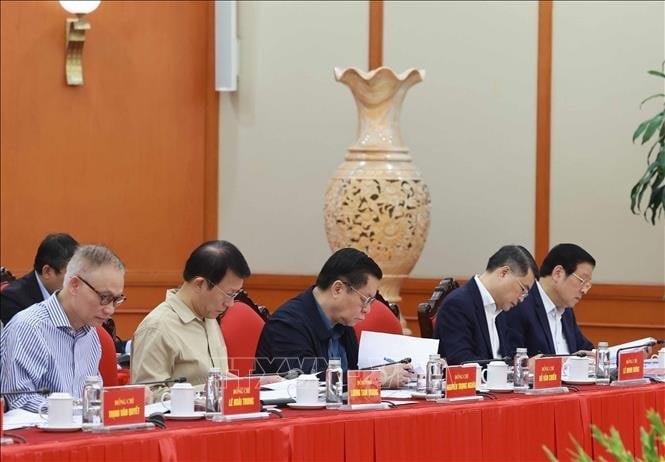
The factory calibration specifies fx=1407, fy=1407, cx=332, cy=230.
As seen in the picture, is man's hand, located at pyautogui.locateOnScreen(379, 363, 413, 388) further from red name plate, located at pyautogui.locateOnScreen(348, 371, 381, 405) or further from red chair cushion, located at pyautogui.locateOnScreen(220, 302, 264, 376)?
red chair cushion, located at pyautogui.locateOnScreen(220, 302, 264, 376)

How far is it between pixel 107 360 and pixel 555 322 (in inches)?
73.5

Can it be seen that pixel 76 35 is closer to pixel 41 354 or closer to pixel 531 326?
pixel 531 326

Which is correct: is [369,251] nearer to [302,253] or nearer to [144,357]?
[302,253]

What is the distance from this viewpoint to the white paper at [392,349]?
12.9 ft

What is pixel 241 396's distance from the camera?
10.9ft

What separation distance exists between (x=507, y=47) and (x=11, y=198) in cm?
276

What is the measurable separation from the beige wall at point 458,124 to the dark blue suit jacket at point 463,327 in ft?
9.01

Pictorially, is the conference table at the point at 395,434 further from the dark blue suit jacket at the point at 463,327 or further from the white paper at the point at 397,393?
the dark blue suit jacket at the point at 463,327

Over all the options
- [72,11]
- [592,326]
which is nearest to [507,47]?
[592,326]

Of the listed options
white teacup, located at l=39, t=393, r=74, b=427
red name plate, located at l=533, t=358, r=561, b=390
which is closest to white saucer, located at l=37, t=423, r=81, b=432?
white teacup, located at l=39, t=393, r=74, b=427

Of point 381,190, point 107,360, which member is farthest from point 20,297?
point 381,190

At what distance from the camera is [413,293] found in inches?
298

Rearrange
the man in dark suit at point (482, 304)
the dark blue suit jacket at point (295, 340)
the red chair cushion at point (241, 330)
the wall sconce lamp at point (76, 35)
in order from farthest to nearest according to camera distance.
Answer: the wall sconce lamp at point (76, 35)
the man in dark suit at point (482, 304)
the red chair cushion at point (241, 330)
the dark blue suit jacket at point (295, 340)

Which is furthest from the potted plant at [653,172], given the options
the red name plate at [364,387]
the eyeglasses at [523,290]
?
the red name plate at [364,387]
